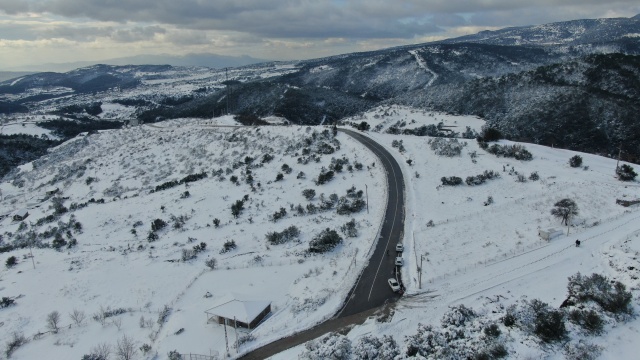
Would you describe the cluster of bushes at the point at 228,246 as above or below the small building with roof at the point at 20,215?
above

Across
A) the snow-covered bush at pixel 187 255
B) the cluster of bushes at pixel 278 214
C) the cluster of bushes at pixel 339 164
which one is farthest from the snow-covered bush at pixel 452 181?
the snow-covered bush at pixel 187 255

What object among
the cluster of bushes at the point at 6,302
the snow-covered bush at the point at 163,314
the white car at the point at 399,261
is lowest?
the cluster of bushes at the point at 6,302

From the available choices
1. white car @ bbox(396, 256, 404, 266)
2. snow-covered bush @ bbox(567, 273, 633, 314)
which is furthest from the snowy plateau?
white car @ bbox(396, 256, 404, 266)

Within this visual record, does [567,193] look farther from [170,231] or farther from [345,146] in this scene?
[170,231]

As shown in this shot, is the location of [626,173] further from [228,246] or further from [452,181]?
[228,246]

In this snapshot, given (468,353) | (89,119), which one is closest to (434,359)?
(468,353)

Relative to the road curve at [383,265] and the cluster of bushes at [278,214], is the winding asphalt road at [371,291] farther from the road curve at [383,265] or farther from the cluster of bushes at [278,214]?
the cluster of bushes at [278,214]

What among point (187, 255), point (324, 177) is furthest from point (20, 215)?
point (324, 177)
